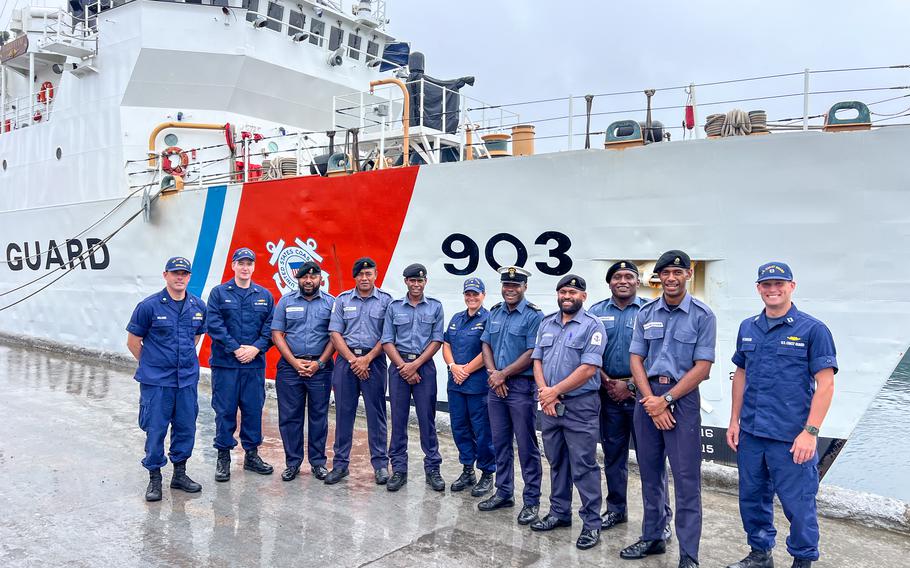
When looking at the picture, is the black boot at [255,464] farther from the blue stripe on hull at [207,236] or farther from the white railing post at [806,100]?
the white railing post at [806,100]

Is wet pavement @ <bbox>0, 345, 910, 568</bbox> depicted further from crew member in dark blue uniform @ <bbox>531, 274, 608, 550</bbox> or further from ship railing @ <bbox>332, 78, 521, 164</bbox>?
ship railing @ <bbox>332, 78, 521, 164</bbox>

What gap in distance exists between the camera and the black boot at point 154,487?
12.9 feet

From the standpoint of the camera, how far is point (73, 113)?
9.76m

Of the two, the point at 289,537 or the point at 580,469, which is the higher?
the point at 580,469

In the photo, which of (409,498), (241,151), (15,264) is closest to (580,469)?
(409,498)

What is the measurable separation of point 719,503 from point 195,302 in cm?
343

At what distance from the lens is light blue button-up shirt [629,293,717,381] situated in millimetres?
3137

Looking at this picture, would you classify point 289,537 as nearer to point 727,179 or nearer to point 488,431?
point 488,431

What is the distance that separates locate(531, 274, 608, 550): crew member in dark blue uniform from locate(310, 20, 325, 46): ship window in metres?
7.82

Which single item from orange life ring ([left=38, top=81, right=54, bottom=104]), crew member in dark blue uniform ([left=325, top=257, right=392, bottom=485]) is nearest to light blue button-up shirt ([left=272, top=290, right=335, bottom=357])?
crew member in dark blue uniform ([left=325, top=257, right=392, bottom=485])

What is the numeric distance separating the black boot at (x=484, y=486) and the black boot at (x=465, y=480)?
0.27 ft

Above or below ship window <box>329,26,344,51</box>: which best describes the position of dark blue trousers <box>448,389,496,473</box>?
below

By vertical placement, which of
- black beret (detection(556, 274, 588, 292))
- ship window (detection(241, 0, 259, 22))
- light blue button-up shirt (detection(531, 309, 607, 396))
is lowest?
light blue button-up shirt (detection(531, 309, 607, 396))

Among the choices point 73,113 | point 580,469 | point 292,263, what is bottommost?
point 580,469
